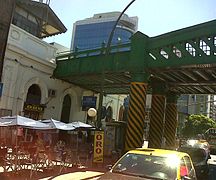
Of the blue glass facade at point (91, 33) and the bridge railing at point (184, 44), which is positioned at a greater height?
the blue glass facade at point (91, 33)

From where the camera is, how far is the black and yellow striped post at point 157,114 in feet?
77.8

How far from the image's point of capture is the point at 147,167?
7.14 metres

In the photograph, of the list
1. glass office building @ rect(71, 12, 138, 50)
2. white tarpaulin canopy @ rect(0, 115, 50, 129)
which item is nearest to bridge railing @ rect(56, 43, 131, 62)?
white tarpaulin canopy @ rect(0, 115, 50, 129)

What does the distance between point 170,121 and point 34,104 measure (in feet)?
38.4

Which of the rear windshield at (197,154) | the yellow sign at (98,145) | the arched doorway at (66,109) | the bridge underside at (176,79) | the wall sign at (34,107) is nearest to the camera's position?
the yellow sign at (98,145)

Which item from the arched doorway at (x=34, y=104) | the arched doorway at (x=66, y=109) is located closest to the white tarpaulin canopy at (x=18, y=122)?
the arched doorway at (x=34, y=104)

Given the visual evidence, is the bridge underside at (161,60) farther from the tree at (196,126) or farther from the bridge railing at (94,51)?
the tree at (196,126)

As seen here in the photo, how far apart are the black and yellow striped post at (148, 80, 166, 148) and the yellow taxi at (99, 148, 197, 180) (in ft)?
51.9

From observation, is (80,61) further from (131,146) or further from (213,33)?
(213,33)

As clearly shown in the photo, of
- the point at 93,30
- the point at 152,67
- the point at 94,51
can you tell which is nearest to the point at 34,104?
the point at 94,51

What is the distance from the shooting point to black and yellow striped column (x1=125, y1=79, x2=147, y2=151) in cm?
1901

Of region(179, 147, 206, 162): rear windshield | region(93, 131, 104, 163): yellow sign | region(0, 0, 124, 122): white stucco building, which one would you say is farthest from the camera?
region(0, 0, 124, 122): white stucco building

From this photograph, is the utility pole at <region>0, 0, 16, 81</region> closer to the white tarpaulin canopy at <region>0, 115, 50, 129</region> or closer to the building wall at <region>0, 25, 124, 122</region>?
the white tarpaulin canopy at <region>0, 115, 50, 129</region>

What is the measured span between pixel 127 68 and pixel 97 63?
3.43m
